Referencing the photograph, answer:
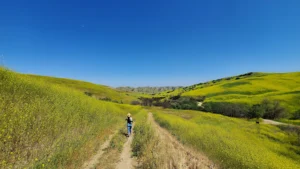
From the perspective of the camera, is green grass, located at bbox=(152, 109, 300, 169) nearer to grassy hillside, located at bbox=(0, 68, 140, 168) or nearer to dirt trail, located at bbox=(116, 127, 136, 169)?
dirt trail, located at bbox=(116, 127, 136, 169)

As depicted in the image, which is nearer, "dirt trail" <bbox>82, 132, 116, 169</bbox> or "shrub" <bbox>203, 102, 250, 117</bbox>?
"dirt trail" <bbox>82, 132, 116, 169</bbox>

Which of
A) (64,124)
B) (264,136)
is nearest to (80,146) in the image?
(64,124)

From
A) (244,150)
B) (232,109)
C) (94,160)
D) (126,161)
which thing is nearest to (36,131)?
(94,160)

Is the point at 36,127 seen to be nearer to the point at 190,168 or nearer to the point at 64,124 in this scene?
the point at 64,124

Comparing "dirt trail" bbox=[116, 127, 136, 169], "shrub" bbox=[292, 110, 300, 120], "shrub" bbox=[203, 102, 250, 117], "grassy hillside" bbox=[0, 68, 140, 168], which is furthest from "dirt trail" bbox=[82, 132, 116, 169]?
"shrub" bbox=[292, 110, 300, 120]

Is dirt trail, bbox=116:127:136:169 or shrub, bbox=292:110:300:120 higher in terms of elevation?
dirt trail, bbox=116:127:136:169

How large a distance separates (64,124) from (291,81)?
121465mm

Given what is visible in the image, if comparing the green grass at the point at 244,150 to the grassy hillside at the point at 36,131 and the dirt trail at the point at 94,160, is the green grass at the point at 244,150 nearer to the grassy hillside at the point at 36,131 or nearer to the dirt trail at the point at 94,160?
the dirt trail at the point at 94,160

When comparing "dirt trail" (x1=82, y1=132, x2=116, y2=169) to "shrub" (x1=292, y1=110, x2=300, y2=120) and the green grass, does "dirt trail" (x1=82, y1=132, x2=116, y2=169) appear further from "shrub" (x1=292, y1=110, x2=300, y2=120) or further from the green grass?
"shrub" (x1=292, y1=110, x2=300, y2=120)

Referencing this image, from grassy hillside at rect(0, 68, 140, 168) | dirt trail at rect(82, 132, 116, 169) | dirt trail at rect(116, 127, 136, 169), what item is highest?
grassy hillside at rect(0, 68, 140, 168)

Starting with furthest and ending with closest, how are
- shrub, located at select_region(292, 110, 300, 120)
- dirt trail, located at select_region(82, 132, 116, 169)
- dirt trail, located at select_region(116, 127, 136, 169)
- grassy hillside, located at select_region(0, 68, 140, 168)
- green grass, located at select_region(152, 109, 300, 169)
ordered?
shrub, located at select_region(292, 110, 300, 120), green grass, located at select_region(152, 109, 300, 169), dirt trail, located at select_region(116, 127, 136, 169), dirt trail, located at select_region(82, 132, 116, 169), grassy hillside, located at select_region(0, 68, 140, 168)

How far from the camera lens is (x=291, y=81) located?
309 feet

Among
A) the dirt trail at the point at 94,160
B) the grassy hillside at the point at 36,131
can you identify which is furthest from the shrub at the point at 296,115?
the dirt trail at the point at 94,160

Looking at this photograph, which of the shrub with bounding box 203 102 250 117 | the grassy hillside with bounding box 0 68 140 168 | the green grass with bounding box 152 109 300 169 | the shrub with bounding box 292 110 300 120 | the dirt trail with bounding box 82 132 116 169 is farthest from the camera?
the shrub with bounding box 203 102 250 117
